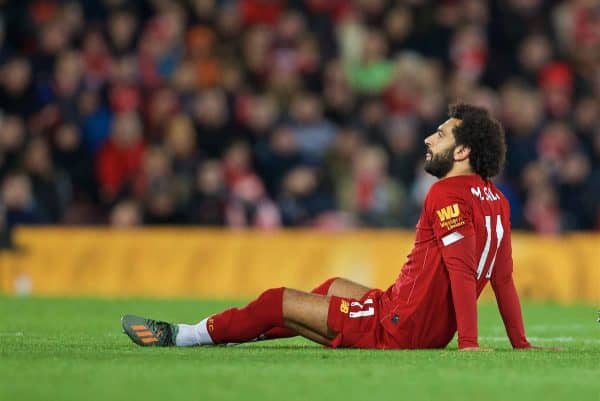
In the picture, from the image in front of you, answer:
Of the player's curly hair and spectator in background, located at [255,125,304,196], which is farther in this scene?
spectator in background, located at [255,125,304,196]

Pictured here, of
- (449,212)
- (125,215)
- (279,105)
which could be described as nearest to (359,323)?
(449,212)

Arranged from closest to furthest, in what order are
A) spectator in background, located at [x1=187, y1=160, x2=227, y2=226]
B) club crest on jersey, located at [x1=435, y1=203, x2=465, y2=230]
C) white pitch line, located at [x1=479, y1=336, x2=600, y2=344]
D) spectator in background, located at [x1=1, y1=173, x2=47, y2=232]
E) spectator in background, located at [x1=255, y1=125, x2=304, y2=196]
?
1. club crest on jersey, located at [x1=435, y1=203, x2=465, y2=230]
2. white pitch line, located at [x1=479, y1=336, x2=600, y2=344]
3. spectator in background, located at [x1=1, y1=173, x2=47, y2=232]
4. spectator in background, located at [x1=187, y1=160, x2=227, y2=226]
5. spectator in background, located at [x1=255, y1=125, x2=304, y2=196]

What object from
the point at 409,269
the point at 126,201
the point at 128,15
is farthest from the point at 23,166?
the point at 409,269

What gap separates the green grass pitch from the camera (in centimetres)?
630

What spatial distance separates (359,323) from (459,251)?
758mm

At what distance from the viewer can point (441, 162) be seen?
836 centimetres

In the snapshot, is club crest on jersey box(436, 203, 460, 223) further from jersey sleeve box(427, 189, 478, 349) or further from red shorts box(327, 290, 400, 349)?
red shorts box(327, 290, 400, 349)

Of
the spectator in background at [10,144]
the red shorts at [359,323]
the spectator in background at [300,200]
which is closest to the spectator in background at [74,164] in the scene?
the spectator in background at [10,144]

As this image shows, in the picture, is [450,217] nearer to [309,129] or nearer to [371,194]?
[371,194]

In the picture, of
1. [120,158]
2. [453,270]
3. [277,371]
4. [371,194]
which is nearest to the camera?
[277,371]

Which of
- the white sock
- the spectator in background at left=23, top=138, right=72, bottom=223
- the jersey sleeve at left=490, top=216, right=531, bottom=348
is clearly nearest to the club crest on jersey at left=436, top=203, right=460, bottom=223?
the jersey sleeve at left=490, top=216, right=531, bottom=348

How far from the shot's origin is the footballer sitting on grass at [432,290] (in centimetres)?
819

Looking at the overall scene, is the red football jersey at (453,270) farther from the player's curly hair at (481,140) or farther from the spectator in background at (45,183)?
the spectator in background at (45,183)

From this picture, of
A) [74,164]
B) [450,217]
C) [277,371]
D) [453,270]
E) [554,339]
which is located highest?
[74,164]
